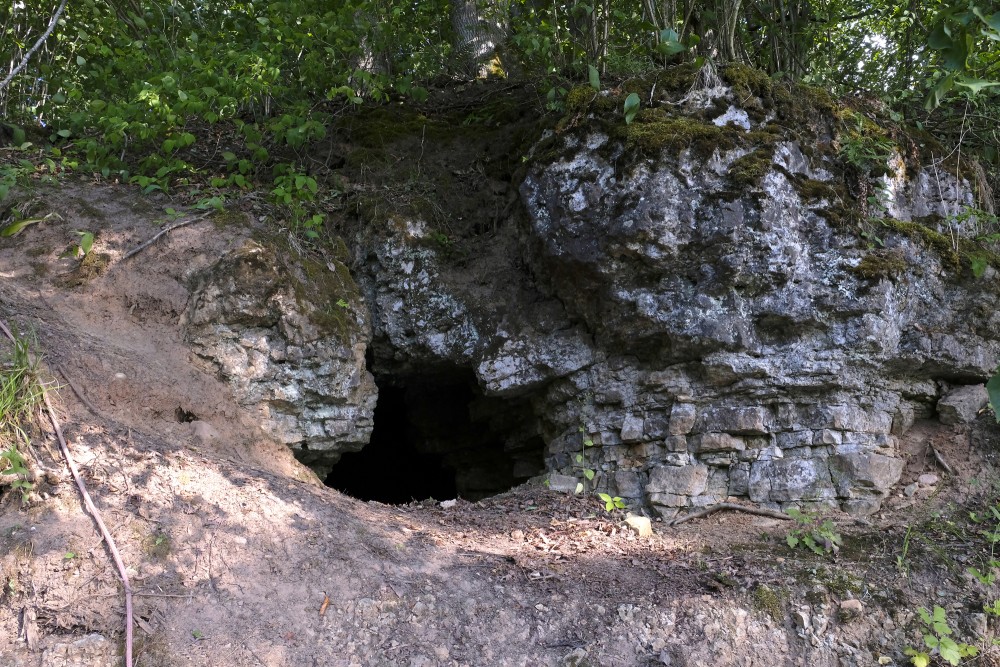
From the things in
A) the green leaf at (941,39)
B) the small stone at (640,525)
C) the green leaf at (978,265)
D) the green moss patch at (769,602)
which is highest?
the green leaf at (978,265)

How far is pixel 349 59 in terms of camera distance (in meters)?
7.13

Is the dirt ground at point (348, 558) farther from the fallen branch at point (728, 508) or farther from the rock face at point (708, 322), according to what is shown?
the rock face at point (708, 322)

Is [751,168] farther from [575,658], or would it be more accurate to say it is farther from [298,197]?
[298,197]

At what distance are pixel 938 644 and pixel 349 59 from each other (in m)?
6.95

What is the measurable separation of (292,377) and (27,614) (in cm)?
274

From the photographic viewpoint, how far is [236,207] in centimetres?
636

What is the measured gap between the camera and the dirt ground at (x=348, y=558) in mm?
3490

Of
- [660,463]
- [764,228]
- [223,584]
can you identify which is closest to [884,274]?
[764,228]

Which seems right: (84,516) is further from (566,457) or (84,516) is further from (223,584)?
(566,457)

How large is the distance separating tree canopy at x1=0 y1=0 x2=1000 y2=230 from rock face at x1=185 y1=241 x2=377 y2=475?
93 cm

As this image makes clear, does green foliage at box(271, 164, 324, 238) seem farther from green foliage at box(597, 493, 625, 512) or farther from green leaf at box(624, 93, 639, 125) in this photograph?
green foliage at box(597, 493, 625, 512)

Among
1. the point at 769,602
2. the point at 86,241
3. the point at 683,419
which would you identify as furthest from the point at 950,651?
the point at 86,241

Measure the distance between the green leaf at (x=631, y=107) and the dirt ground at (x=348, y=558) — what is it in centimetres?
313

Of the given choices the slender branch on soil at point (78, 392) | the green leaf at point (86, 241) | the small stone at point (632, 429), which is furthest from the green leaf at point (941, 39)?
the green leaf at point (86, 241)
